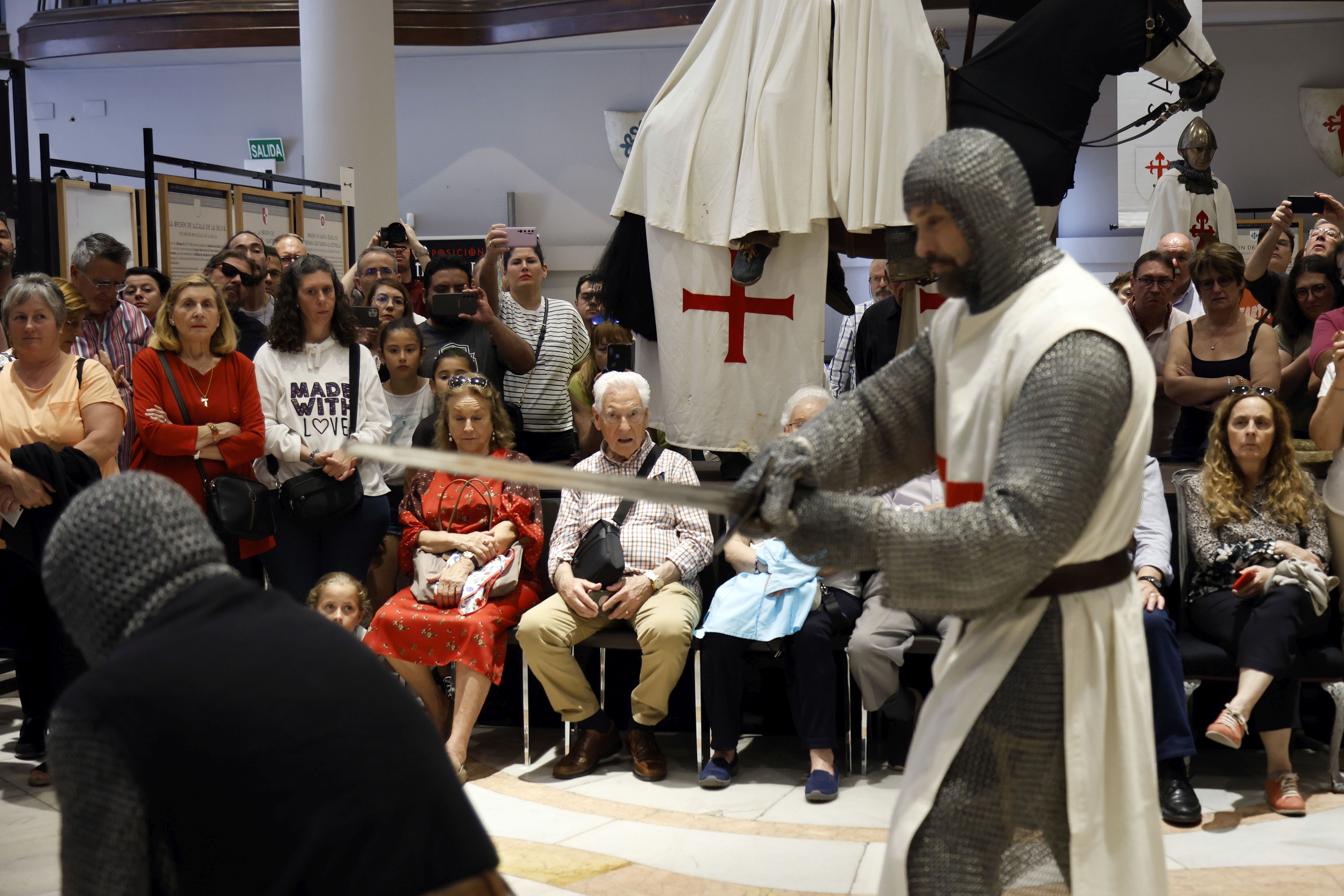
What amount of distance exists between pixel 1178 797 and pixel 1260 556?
0.85 meters

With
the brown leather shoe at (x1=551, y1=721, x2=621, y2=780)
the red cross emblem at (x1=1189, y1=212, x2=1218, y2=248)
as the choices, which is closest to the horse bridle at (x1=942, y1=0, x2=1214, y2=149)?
the brown leather shoe at (x1=551, y1=721, x2=621, y2=780)

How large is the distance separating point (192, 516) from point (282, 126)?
12.3 m

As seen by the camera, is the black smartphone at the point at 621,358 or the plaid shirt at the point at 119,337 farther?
the black smartphone at the point at 621,358

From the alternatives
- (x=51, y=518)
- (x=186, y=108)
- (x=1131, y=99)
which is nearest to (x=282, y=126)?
(x=186, y=108)

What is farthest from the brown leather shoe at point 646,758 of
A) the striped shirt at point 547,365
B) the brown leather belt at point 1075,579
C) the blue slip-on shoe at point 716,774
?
the brown leather belt at point 1075,579

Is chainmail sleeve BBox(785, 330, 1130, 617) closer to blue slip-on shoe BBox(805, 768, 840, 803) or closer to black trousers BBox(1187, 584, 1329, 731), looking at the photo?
blue slip-on shoe BBox(805, 768, 840, 803)

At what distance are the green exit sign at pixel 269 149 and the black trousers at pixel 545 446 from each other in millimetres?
8846

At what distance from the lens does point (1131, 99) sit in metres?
7.13

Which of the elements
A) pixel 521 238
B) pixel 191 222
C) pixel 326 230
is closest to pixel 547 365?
pixel 521 238

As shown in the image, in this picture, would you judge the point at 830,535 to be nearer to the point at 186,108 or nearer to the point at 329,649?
the point at 329,649

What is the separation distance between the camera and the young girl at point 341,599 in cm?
413

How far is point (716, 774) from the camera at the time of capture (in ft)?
13.1

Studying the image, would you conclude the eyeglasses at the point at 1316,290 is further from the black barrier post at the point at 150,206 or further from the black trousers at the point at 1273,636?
the black barrier post at the point at 150,206

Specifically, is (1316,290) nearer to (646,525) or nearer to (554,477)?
(646,525)
